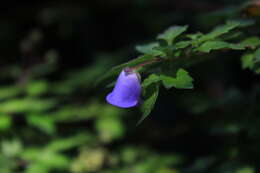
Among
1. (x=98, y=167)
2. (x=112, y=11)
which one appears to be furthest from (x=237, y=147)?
(x=112, y=11)

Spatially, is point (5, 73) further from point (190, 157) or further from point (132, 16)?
point (190, 157)

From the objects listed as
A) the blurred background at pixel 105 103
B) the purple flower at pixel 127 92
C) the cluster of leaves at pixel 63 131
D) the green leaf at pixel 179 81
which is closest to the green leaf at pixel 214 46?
the green leaf at pixel 179 81

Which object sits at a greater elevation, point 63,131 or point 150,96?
point 63,131

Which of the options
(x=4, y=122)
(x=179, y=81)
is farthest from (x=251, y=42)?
(x=4, y=122)

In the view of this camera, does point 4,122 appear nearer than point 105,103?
Yes

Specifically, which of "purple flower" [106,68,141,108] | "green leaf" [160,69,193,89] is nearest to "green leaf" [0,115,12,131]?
"purple flower" [106,68,141,108]

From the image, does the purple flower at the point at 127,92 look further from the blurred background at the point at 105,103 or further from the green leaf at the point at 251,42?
the blurred background at the point at 105,103

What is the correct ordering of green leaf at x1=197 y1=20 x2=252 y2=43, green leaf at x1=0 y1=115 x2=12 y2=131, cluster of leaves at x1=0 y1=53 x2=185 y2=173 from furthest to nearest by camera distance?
cluster of leaves at x1=0 y1=53 x2=185 y2=173 < green leaf at x1=0 y1=115 x2=12 y2=131 < green leaf at x1=197 y1=20 x2=252 y2=43

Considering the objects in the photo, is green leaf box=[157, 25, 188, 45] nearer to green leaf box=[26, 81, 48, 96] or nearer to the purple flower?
the purple flower

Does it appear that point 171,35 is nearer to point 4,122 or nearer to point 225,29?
point 225,29
